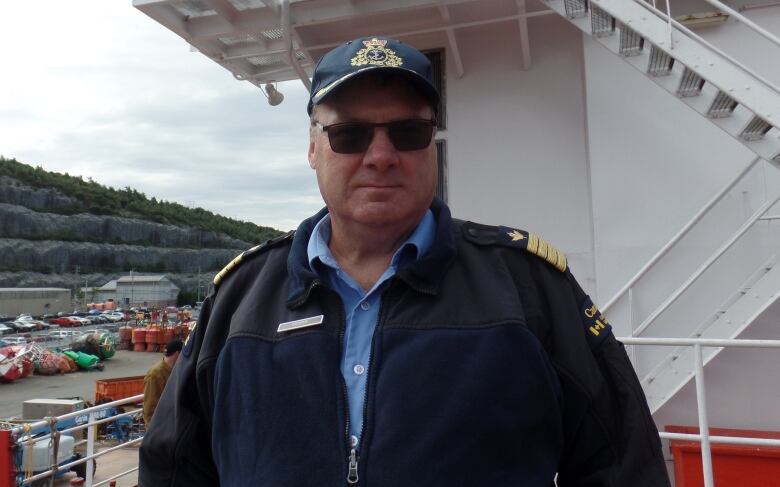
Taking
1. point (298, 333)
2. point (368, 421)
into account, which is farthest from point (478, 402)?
point (298, 333)

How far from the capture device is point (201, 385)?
1.41 m

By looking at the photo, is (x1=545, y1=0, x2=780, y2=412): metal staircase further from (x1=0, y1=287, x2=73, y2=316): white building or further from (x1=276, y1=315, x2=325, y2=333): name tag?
(x1=0, y1=287, x2=73, y2=316): white building

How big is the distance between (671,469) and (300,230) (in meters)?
4.12

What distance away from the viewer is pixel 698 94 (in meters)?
4.02

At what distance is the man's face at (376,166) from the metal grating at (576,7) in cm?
355

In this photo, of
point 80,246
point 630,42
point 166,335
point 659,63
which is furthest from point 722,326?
point 80,246

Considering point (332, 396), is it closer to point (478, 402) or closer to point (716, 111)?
point (478, 402)

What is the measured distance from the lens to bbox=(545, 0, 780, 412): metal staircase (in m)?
3.57

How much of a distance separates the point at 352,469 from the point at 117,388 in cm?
1598

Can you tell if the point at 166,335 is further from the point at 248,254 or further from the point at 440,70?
the point at 248,254

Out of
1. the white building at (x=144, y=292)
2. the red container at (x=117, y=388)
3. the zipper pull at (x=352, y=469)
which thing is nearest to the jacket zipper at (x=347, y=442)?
the zipper pull at (x=352, y=469)

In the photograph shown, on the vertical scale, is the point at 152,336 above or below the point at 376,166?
below

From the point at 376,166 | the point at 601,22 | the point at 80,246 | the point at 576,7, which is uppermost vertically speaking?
the point at 80,246

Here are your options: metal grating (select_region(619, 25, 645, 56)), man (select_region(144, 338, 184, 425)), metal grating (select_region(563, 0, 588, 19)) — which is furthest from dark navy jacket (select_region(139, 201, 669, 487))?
man (select_region(144, 338, 184, 425))
